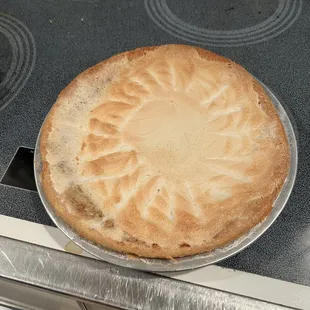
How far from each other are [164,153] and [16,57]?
64 cm

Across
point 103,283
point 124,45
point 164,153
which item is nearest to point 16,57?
point 124,45

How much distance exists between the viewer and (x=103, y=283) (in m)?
0.96

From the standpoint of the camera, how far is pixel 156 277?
946 mm

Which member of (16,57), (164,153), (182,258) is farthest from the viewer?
(16,57)

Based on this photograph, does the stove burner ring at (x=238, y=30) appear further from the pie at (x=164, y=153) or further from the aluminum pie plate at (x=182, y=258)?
the aluminum pie plate at (x=182, y=258)

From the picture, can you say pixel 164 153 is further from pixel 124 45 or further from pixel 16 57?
pixel 16 57

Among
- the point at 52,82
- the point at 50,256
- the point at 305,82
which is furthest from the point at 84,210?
Answer: the point at 305,82

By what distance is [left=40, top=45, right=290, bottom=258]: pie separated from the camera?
0.92 metres

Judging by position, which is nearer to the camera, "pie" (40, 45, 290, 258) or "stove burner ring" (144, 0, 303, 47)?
"pie" (40, 45, 290, 258)

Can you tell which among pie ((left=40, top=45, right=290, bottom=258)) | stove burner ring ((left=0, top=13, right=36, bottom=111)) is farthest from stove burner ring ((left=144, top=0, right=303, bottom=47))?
stove burner ring ((left=0, top=13, right=36, bottom=111))

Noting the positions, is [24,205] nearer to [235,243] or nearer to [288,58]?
[235,243]

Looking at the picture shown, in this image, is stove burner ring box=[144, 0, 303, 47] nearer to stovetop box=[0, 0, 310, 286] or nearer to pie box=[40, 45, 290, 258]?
stovetop box=[0, 0, 310, 286]

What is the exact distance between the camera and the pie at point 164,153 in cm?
92

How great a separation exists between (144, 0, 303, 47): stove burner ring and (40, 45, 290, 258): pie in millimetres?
211
